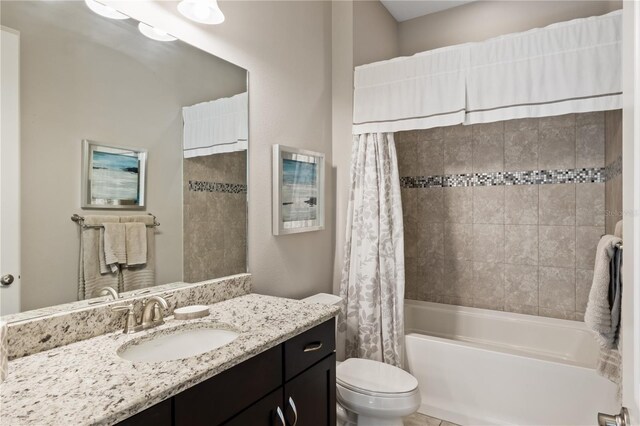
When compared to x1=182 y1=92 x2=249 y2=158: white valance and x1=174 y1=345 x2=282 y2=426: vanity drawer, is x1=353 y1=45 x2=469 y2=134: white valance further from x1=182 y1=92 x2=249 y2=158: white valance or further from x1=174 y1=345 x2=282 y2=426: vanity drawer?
x1=174 y1=345 x2=282 y2=426: vanity drawer

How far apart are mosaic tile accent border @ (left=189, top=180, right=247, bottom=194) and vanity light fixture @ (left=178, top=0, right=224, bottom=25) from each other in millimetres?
668

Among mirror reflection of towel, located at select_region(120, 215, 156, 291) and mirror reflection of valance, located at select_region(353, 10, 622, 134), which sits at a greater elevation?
mirror reflection of valance, located at select_region(353, 10, 622, 134)

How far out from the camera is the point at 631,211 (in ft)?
2.06

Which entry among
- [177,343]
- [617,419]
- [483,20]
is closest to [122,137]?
[177,343]

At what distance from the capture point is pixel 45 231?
111 centimetres

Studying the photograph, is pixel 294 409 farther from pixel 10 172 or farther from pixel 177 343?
pixel 10 172

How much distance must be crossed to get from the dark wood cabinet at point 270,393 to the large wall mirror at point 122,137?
57 centimetres

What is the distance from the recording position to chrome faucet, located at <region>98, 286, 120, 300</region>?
125 centimetres

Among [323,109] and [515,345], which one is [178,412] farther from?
[515,345]

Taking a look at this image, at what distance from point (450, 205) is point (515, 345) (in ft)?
3.98

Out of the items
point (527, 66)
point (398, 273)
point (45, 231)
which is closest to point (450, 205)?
point (398, 273)

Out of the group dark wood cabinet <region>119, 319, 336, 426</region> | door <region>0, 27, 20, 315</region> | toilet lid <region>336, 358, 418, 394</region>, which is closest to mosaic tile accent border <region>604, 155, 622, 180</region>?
toilet lid <region>336, 358, 418, 394</region>

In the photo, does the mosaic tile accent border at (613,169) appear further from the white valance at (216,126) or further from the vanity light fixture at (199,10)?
the vanity light fixture at (199,10)

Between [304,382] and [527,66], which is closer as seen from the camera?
[304,382]
